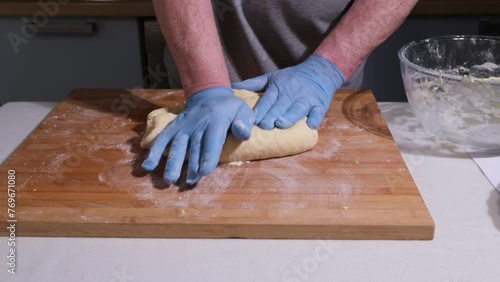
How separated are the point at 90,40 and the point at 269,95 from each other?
44.7 inches

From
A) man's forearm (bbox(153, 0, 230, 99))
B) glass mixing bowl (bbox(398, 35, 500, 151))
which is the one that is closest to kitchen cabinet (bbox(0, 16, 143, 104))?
man's forearm (bbox(153, 0, 230, 99))

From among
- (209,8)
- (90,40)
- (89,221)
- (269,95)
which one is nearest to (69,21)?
(90,40)

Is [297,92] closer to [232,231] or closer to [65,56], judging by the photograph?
[232,231]

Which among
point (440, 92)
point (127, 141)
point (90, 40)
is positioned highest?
point (440, 92)

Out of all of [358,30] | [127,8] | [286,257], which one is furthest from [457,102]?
[127,8]

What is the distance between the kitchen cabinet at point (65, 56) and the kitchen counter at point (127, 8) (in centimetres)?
4

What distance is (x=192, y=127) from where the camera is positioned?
967mm

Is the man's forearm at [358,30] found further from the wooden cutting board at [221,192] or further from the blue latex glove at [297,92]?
the wooden cutting board at [221,192]

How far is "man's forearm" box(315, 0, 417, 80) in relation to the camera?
1173 mm

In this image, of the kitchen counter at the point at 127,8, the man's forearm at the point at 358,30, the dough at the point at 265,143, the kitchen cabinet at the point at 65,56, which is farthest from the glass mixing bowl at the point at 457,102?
the kitchen cabinet at the point at 65,56

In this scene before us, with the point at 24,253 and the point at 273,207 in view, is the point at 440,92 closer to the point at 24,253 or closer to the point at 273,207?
the point at 273,207

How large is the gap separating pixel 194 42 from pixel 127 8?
2.87 ft

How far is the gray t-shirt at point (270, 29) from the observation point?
126cm

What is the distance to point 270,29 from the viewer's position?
50.8 inches
